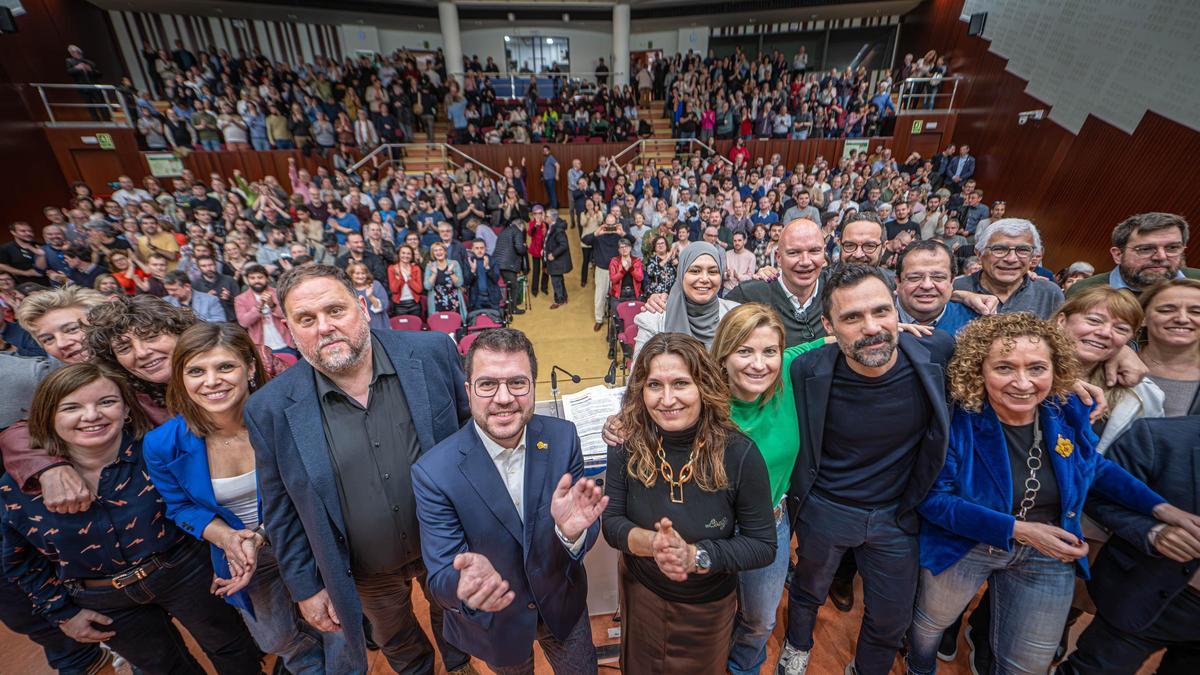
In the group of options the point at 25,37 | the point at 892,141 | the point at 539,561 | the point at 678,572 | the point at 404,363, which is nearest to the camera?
the point at 678,572

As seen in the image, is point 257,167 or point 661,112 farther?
point 661,112

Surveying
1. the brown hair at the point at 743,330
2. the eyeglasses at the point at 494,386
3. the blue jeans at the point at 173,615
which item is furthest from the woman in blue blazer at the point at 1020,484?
the blue jeans at the point at 173,615

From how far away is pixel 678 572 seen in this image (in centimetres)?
153

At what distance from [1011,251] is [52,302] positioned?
17.7 ft

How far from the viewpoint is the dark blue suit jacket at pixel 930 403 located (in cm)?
181

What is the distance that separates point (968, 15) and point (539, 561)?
57.1 ft

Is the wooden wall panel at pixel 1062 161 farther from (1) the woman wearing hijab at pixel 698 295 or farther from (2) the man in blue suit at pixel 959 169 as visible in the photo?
(1) the woman wearing hijab at pixel 698 295

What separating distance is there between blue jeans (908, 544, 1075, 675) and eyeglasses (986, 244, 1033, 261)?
5.64ft

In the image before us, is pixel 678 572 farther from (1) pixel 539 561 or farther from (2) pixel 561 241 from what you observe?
(2) pixel 561 241

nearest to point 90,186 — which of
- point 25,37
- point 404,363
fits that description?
point 25,37

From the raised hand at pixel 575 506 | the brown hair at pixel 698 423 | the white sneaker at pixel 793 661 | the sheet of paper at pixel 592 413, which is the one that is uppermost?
the brown hair at pixel 698 423

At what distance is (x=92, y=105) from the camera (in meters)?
9.96

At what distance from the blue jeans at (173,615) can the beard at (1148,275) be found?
5.31 m

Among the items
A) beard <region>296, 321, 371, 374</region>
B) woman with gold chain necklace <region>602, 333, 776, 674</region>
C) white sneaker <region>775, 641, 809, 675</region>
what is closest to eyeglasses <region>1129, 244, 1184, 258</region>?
woman with gold chain necklace <region>602, 333, 776, 674</region>
